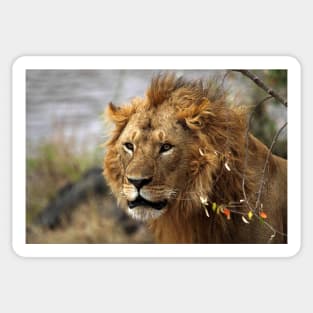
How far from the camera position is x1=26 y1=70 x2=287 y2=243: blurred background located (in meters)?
3.06

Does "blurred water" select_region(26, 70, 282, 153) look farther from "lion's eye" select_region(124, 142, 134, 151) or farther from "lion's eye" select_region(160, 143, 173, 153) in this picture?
"lion's eye" select_region(160, 143, 173, 153)

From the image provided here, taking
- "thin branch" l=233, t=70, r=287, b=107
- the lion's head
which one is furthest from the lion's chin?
"thin branch" l=233, t=70, r=287, b=107

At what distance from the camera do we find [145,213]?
117 inches

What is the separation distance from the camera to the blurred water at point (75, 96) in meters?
3.06

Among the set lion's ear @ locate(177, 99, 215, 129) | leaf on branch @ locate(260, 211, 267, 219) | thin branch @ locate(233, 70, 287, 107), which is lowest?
leaf on branch @ locate(260, 211, 267, 219)

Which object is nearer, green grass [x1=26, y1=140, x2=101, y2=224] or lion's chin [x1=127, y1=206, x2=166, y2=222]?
lion's chin [x1=127, y1=206, x2=166, y2=222]

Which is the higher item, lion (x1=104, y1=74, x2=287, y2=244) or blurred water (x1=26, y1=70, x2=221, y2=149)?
blurred water (x1=26, y1=70, x2=221, y2=149)

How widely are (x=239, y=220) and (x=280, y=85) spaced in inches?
32.7

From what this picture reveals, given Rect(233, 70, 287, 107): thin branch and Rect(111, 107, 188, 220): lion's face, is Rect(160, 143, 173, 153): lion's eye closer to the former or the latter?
Rect(111, 107, 188, 220): lion's face

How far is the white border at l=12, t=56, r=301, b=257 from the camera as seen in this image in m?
3.07

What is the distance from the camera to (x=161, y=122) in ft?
9.80
